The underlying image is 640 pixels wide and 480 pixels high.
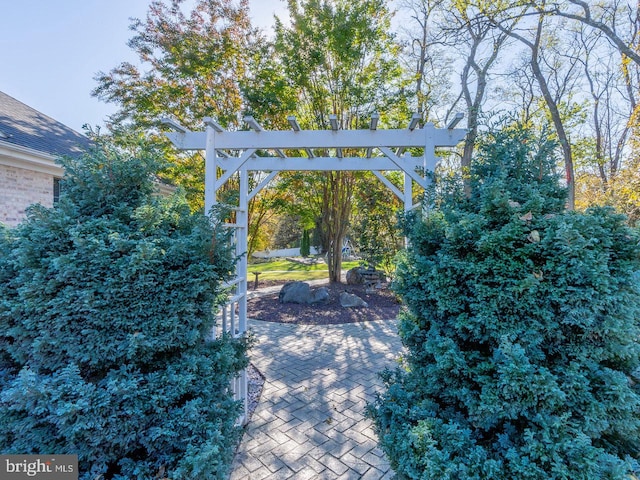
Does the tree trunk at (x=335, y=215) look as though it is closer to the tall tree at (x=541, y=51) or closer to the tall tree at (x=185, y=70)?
the tall tree at (x=185, y=70)

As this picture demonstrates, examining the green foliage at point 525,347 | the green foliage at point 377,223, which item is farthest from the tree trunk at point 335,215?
the green foliage at point 525,347

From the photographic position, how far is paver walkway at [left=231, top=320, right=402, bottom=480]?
2.48m

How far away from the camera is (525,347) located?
1545mm

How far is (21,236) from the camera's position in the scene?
1.87 m

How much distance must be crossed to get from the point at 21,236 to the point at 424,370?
8.63ft

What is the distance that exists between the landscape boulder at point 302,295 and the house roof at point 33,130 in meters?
5.60

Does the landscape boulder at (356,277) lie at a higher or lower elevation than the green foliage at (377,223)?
lower

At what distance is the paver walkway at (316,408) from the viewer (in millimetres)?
2482

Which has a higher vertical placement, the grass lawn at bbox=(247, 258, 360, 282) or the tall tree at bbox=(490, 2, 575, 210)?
the tall tree at bbox=(490, 2, 575, 210)

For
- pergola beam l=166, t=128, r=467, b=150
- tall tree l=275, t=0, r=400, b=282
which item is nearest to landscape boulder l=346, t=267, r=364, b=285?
tall tree l=275, t=0, r=400, b=282

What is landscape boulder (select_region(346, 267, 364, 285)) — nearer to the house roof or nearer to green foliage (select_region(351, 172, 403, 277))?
green foliage (select_region(351, 172, 403, 277))

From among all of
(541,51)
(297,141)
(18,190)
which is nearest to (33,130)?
(18,190)

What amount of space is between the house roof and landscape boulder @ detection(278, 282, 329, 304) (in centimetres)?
560

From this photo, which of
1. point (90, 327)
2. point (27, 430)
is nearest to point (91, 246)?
point (90, 327)
